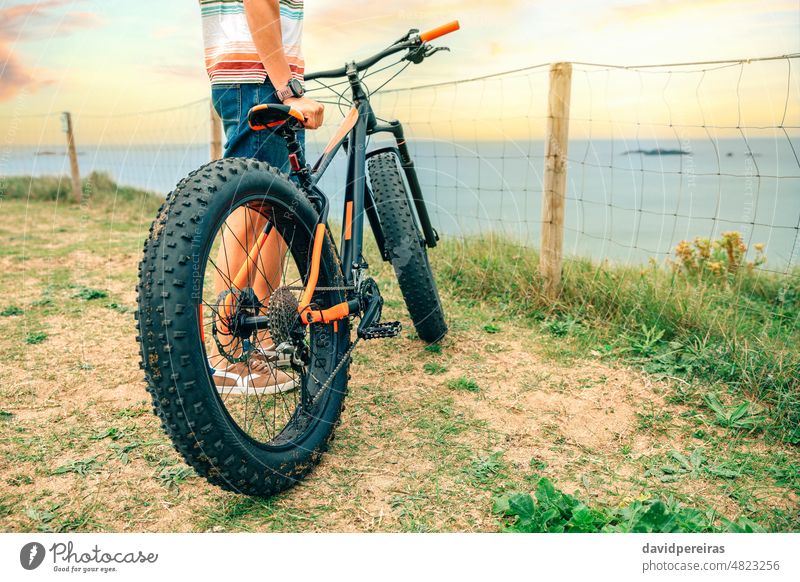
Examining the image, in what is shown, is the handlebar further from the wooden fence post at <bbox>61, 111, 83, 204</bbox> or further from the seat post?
the wooden fence post at <bbox>61, 111, 83, 204</bbox>

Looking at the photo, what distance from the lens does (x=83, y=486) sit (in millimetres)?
1940

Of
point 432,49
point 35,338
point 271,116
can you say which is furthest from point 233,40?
point 35,338

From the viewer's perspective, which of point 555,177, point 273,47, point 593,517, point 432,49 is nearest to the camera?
point 593,517

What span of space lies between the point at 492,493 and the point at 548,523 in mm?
242

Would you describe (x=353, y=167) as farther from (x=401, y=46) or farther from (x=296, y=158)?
(x=401, y=46)

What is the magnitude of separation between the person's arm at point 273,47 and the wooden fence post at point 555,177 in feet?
6.33

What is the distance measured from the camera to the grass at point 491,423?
1807 millimetres

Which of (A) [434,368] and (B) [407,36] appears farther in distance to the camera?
(A) [434,368]

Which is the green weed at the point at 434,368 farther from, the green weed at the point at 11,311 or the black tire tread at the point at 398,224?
the green weed at the point at 11,311

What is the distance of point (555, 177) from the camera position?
3.64m

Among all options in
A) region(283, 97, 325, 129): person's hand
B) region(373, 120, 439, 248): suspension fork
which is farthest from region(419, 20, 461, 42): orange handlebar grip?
region(283, 97, 325, 129): person's hand

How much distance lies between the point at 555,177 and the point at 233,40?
2.14 m

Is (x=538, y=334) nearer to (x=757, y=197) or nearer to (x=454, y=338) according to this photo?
(x=454, y=338)

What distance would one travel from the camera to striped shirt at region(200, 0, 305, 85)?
6.97ft
